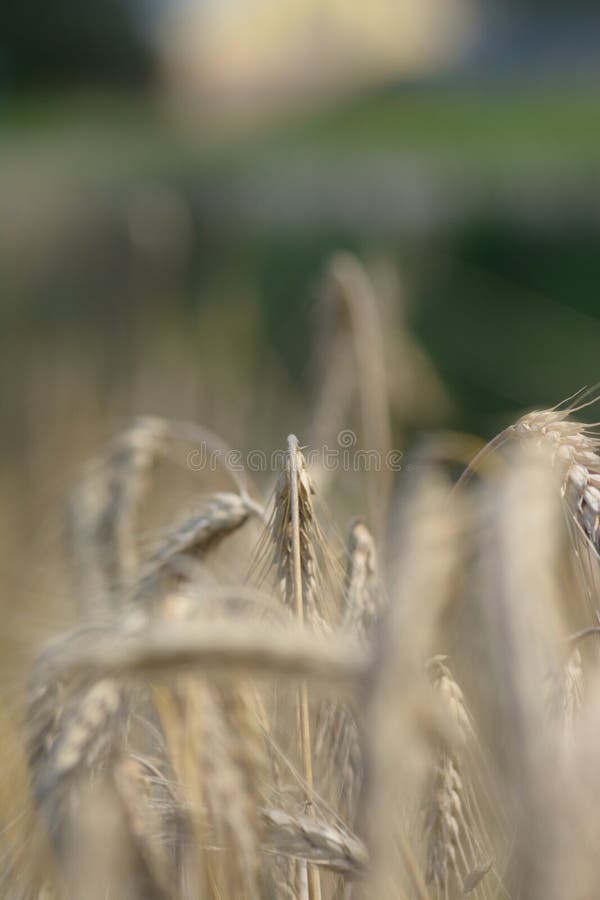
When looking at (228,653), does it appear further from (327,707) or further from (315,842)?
(327,707)

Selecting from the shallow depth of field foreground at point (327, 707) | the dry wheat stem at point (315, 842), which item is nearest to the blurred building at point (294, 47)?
the shallow depth of field foreground at point (327, 707)

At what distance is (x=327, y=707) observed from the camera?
88 centimetres

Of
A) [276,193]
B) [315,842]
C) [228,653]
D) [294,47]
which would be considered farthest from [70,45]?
[228,653]

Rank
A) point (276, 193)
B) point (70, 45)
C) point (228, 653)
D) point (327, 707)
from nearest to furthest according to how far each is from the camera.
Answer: point (228, 653)
point (327, 707)
point (276, 193)
point (70, 45)

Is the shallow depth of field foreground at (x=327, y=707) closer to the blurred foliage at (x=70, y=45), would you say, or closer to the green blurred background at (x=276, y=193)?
the green blurred background at (x=276, y=193)

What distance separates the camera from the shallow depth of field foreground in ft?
1.53

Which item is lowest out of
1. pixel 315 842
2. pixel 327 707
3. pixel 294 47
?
pixel 315 842

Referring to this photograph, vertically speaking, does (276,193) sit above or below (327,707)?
above

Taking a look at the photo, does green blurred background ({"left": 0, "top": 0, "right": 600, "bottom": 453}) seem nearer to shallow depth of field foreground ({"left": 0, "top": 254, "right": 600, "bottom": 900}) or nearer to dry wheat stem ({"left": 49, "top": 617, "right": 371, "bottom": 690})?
shallow depth of field foreground ({"left": 0, "top": 254, "right": 600, "bottom": 900})

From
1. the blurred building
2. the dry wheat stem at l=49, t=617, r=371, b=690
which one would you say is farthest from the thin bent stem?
the blurred building

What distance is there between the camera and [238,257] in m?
6.64

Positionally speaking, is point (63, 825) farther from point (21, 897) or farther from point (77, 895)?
point (21, 897)

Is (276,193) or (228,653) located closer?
(228,653)

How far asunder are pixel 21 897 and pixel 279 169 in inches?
333
